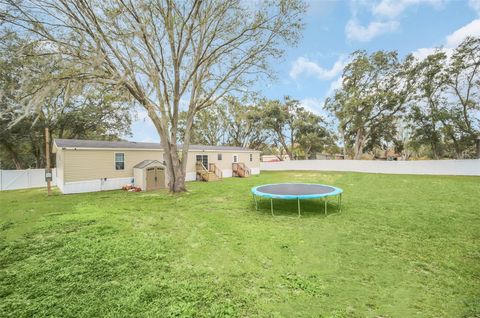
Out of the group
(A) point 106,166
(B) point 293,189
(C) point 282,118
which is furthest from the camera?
(C) point 282,118

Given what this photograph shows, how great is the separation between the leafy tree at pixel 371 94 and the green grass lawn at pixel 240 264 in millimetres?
17249

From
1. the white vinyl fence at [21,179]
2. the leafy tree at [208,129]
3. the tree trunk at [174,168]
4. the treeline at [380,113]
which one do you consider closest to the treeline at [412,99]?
the treeline at [380,113]

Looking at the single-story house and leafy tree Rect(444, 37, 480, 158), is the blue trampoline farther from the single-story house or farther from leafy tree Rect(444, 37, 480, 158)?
leafy tree Rect(444, 37, 480, 158)

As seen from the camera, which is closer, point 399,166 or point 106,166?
point 106,166

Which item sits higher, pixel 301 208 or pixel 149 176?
pixel 149 176

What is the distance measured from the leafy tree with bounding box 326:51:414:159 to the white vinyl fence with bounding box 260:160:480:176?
16.5 ft

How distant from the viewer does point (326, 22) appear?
33.3 feet

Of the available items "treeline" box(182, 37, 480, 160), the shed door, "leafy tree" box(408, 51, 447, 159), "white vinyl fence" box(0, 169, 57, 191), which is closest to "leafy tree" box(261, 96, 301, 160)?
"treeline" box(182, 37, 480, 160)

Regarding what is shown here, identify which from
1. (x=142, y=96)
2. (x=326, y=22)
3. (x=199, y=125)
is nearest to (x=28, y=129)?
(x=142, y=96)

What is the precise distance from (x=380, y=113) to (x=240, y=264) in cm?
2456

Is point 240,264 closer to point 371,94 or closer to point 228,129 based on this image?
point 371,94

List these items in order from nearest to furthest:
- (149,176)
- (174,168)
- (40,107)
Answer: (40,107)
(174,168)
(149,176)

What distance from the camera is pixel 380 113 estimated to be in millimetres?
22469

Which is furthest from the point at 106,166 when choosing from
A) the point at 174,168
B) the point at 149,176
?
the point at 174,168
